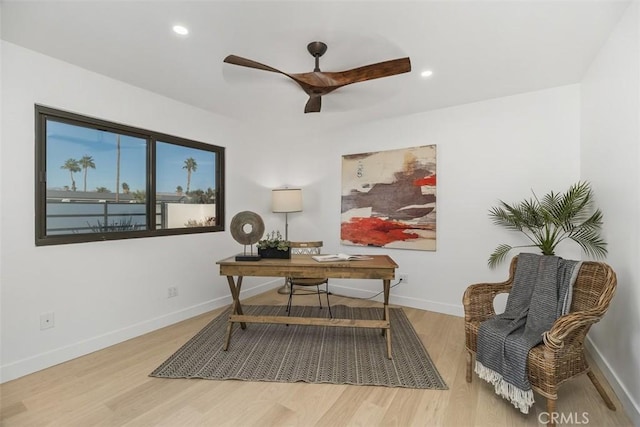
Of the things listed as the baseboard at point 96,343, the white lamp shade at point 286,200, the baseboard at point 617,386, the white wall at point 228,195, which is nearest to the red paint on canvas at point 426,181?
the white wall at point 228,195

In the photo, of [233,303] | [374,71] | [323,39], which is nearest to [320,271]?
[233,303]

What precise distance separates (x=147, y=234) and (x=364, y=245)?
103 inches

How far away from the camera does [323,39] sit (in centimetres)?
196

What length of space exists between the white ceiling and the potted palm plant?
3.69 ft

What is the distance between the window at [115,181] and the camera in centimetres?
229

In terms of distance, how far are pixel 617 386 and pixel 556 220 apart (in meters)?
1.21

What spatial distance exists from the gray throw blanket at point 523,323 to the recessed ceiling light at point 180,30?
2.86 metres

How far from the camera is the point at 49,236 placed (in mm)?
2258

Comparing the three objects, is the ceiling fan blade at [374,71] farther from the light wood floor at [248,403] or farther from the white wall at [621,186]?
the light wood floor at [248,403]

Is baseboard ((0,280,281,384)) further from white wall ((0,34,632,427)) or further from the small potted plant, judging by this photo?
the small potted plant

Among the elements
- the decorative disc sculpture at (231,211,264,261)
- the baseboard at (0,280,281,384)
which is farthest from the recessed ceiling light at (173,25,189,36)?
the baseboard at (0,280,281,384)

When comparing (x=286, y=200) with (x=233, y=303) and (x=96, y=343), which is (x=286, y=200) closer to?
(x=233, y=303)

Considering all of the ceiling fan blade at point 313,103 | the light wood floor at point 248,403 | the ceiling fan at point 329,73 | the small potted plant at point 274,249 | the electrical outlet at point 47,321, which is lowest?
the light wood floor at point 248,403

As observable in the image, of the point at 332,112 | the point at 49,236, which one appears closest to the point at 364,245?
the point at 332,112
